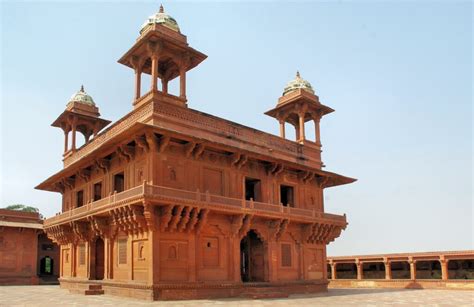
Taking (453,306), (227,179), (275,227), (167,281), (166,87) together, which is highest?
(166,87)

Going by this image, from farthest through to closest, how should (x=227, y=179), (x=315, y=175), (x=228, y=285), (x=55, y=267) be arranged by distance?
(x=55, y=267) < (x=315, y=175) < (x=227, y=179) < (x=228, y=285)

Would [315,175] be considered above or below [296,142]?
below

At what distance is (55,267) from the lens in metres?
40.2

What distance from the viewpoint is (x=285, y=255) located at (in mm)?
24453

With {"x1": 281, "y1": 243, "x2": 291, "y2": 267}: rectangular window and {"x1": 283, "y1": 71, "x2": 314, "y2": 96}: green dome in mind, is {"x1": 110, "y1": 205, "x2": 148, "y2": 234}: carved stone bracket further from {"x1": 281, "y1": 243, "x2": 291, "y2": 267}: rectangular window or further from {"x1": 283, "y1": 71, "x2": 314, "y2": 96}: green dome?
{"x1": 283, "y1": 71, "x2": 314, "y2": 96}: green dome

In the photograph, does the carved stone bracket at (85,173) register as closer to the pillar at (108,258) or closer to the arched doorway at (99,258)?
the arched doorway at (99,258)

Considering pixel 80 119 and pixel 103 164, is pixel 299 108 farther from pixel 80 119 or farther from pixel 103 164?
pixel 80 119

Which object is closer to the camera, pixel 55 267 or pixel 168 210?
pixel 168 210

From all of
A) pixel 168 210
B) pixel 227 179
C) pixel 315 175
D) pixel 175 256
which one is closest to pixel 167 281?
pixel 175 256

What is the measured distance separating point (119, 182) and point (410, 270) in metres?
27.0

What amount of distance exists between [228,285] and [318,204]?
8.74m

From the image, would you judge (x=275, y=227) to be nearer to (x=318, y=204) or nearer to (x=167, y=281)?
(x=318, y=204)

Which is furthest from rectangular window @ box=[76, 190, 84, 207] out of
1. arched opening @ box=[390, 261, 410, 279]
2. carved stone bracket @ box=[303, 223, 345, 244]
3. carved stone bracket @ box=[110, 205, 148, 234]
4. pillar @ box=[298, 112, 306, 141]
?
arched opening @ box=[390, 261, 410, 279]

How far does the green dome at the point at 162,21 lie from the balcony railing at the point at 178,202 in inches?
311
